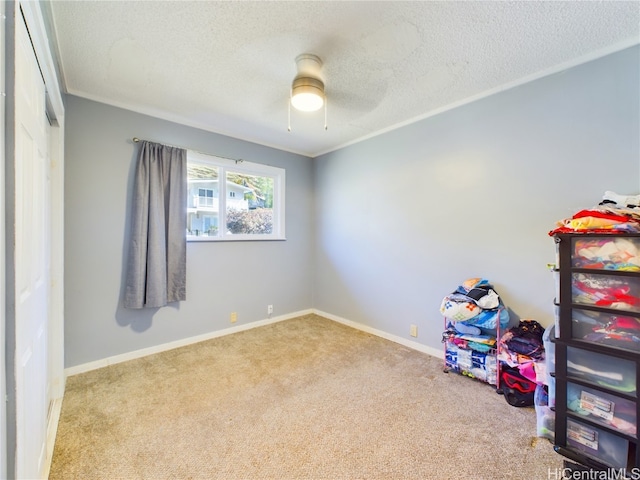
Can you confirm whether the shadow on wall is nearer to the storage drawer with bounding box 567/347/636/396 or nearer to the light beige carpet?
the light beige carpet

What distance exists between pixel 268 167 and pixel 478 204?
2.58 metres

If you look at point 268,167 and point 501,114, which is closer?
point 501,114

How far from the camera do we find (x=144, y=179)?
275cm

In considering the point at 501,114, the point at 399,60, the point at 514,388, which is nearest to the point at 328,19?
the point at 399,60

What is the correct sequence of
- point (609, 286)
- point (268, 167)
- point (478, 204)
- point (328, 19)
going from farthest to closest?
point (268, 167) < point (478, 204) < point (328, 19) < point (609, 286)

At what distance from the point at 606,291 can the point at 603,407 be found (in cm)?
61

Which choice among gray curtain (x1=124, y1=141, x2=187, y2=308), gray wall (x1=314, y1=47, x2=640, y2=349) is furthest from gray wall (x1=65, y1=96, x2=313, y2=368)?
gray wall (x1=314, y1=47, x2=640, y2=349)

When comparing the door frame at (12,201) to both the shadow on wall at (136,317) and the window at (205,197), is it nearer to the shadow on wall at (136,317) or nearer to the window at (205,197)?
the shadow on wall at (136,317)

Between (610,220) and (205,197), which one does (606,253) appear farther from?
(205,197)

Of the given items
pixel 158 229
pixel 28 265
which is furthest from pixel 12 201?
pixel 158 229

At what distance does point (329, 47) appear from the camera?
1864mm

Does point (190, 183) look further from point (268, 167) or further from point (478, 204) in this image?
point (478, 204)

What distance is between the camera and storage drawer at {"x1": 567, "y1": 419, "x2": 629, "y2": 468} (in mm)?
1434

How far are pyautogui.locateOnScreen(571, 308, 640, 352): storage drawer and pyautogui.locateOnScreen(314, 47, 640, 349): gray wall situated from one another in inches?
26.5
